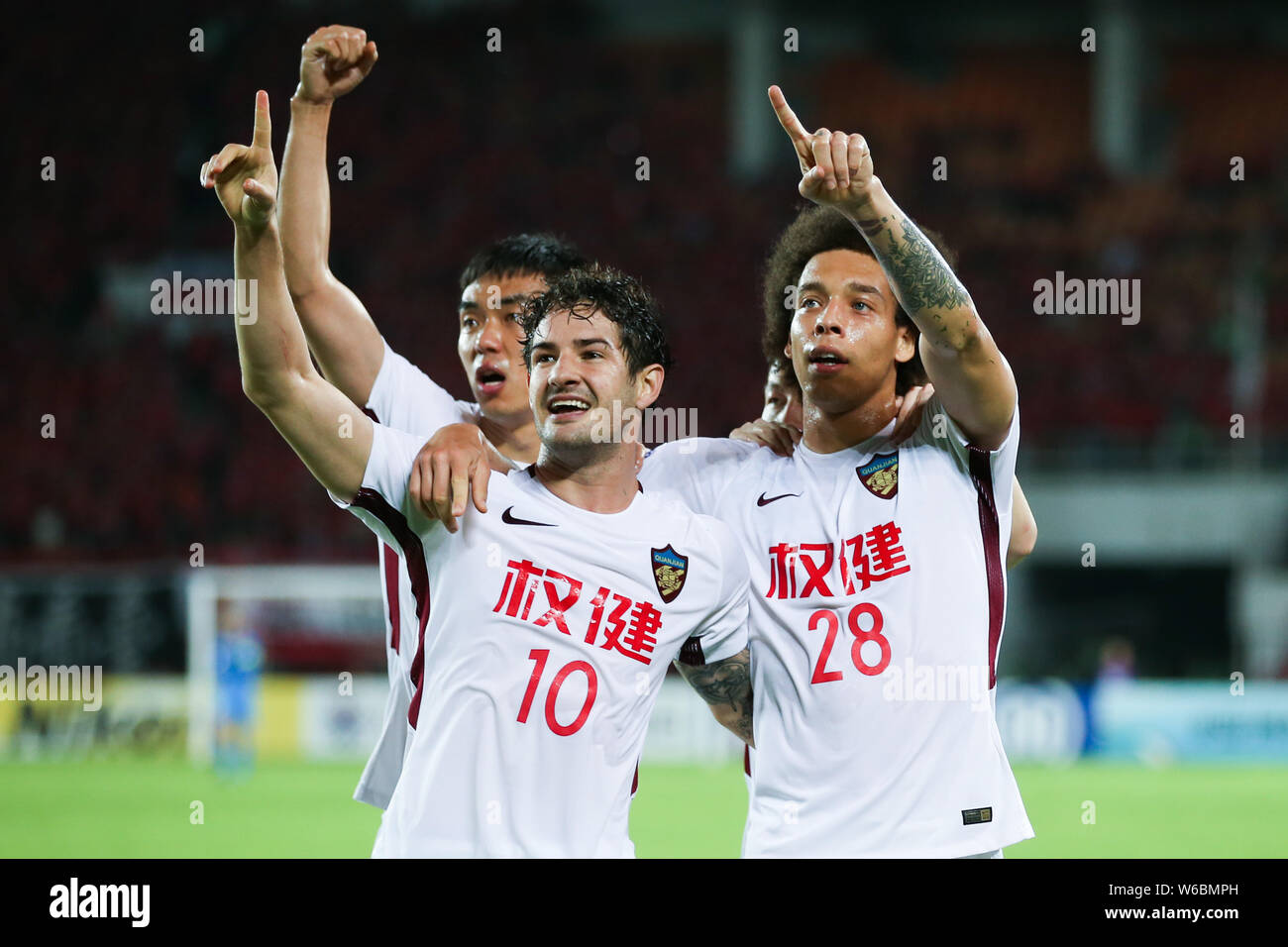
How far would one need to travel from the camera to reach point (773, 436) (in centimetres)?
421

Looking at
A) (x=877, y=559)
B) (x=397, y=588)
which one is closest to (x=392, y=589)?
(x=397, y=588)

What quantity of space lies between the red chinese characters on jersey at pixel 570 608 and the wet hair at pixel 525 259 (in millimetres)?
1440

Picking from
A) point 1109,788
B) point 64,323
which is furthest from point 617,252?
point 1109,788

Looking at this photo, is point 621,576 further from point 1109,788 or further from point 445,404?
point 1109,788

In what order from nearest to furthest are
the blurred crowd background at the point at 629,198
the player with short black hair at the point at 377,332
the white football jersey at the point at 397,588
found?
the white football jersey at the point at 397,588 < the player with short black hair at the point at 377,332 < the blurred crowd background at the point at 629,198

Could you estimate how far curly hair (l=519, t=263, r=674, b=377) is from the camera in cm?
369

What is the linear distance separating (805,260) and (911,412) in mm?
556

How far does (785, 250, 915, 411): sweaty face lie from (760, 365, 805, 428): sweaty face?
49 centimetres

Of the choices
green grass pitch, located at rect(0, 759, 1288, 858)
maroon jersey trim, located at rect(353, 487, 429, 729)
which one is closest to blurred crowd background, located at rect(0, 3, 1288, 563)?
green grass pitch, located at rect(0, 759, 1288, 858)

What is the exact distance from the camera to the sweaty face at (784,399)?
4.43 m

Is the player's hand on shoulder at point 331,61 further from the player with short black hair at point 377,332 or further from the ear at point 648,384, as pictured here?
the ear at point 648,384

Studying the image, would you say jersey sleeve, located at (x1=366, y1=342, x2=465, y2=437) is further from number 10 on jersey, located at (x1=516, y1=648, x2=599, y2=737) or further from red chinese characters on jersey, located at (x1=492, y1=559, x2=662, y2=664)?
number 10 on jersey, located at (x1=516, y1=648, x2=599, y2=737)

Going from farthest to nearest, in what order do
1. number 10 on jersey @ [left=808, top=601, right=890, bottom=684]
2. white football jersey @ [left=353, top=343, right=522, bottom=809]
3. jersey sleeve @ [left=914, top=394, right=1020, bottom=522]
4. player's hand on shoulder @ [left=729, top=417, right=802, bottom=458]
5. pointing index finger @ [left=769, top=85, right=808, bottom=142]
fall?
player's hand on shoulder @ [left=729, top=417, right=802, bottom=458], white football jersey @ [left=353, top=343, right=522, bottom=809], jersey sleeve @ [left=914, top=394, right=1020, bottom=522], number 10 on jersey @ [left=808, top=601, right=890, bottom=684], pointing index finger @ [left=769, top=85, right=808, bottom=142]

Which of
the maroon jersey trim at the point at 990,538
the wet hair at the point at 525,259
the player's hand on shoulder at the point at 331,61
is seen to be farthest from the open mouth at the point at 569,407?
the player's hand on shoulder at the point at 331,61
